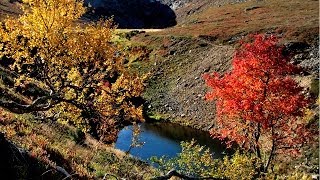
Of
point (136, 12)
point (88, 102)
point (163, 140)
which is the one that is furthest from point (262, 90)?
point (136, 12)

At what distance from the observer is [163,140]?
57031mm

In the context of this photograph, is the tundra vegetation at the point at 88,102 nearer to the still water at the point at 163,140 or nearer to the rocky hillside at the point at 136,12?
the still water at the point at 163,140

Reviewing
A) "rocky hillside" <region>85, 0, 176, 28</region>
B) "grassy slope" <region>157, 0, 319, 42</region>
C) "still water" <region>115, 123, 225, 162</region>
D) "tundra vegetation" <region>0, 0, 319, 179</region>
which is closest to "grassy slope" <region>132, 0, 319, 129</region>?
"grassy slope" <region>157, 0, 319, 42</region>

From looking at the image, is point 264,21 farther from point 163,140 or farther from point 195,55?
point 163,140

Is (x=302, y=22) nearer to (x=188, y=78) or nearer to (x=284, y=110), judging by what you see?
(x=188, y=78)

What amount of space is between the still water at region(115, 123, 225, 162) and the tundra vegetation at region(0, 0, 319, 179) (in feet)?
44.1

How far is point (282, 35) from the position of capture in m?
84.6

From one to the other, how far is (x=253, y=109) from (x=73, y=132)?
47.4 feet

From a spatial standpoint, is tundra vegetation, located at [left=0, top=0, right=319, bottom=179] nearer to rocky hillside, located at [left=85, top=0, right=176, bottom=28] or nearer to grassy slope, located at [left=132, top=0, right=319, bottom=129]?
grassy slope, located at [left=132, top=0, right=319, bottom=129]

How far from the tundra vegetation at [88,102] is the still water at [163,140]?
13449 mm

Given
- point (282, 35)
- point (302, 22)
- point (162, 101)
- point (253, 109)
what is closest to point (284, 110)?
point (253, 109)

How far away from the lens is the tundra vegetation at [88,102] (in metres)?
16.3

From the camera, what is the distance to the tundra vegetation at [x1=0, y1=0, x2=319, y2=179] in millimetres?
16328

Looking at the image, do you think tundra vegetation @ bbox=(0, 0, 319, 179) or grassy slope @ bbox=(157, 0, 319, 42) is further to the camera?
grassy slope @ bbox=(157, 0, 319, 42)
